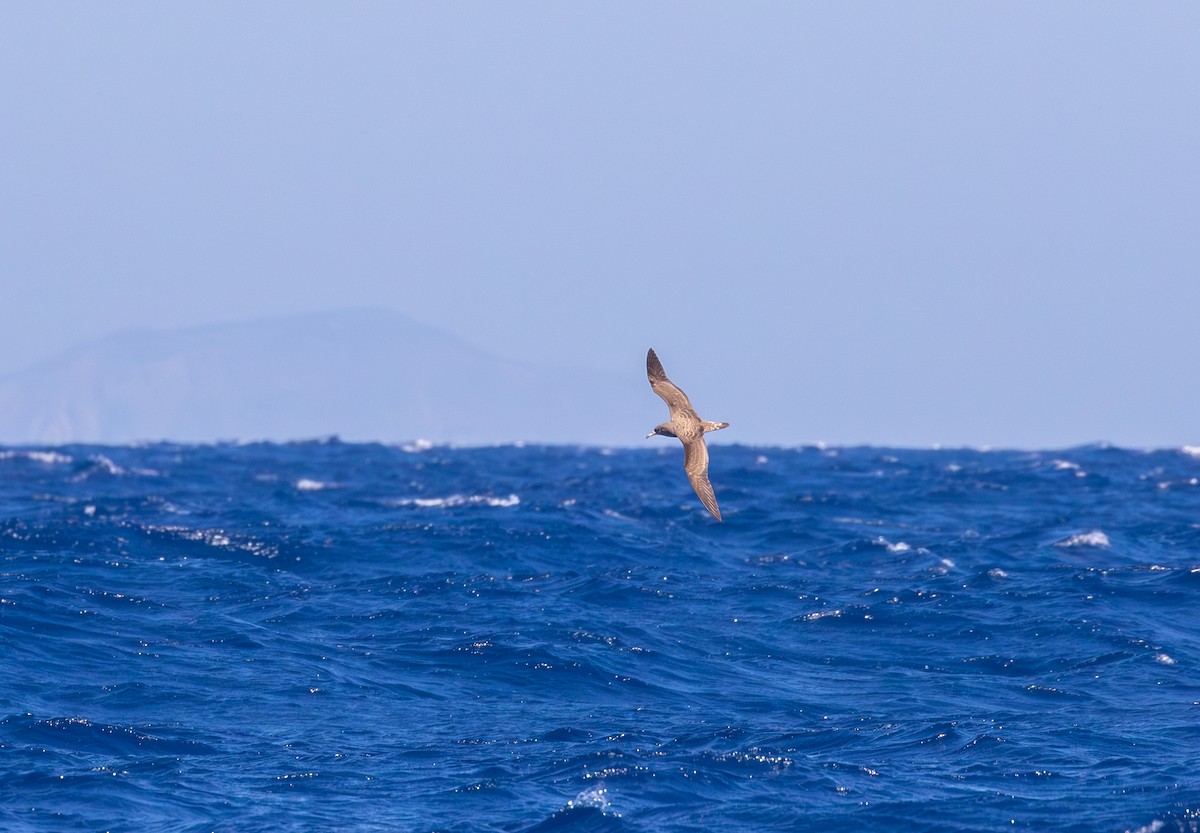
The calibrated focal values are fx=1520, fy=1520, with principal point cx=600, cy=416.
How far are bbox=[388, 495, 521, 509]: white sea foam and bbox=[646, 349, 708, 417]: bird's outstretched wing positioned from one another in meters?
20.7

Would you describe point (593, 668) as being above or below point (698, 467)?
below

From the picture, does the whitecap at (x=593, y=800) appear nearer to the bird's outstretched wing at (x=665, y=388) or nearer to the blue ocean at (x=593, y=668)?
the blue ocean at (x=593, y=668)

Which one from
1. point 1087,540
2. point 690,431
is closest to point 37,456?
point 1087,540

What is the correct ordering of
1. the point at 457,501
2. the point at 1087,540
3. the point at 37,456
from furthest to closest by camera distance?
the point at 37,456, the point at 457,501, the point at 1087,540

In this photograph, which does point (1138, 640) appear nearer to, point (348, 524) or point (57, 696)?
point (57, 696)

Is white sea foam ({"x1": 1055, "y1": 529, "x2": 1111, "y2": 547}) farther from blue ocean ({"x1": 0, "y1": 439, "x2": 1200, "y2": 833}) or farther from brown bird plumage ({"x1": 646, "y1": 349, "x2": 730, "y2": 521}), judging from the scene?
brown bird plumage ({"x1": 646, "y1": 349, "x2": 730, "y2": 521})

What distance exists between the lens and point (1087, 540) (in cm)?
3397

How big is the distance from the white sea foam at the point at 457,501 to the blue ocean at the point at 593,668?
0.38m

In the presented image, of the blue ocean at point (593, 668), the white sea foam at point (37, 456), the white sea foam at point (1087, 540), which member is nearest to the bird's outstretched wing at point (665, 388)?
the blue ocean at point (593, 668)

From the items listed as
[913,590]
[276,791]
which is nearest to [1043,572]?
[913,590]

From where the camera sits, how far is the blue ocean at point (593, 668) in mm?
16281

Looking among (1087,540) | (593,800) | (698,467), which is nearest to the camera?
(593,800)

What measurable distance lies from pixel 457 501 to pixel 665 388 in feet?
76.9

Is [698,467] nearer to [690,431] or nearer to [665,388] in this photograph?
[690,431]
